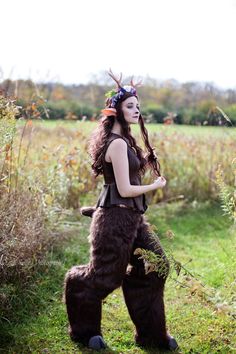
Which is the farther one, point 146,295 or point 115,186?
point 146,295

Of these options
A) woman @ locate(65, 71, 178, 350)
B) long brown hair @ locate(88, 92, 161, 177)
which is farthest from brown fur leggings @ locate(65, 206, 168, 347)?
long brown hair @ locate(88, 92, 161, 177)

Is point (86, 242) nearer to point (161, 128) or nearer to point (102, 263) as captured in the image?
point (102, 263)

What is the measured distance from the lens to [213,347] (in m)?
4.24

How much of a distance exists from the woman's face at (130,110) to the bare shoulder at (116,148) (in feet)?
0.63

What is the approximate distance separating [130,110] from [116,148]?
32cm

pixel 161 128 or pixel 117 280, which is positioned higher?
pixel 161 128

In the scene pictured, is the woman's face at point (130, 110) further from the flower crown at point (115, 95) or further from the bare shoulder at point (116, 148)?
the bare shoulder at point (116, 148)

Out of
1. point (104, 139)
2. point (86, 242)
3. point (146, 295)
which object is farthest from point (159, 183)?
point (86, 242)

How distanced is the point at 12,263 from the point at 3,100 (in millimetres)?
1276

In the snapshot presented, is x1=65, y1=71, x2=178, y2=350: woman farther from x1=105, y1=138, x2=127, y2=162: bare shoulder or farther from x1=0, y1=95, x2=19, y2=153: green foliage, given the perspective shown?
x1=0, y1=95, x2=19, y2=153: green foliage

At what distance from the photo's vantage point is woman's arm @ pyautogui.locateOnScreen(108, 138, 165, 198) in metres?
3.83

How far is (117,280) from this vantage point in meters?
3.95

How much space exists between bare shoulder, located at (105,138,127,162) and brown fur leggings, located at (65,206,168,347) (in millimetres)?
370

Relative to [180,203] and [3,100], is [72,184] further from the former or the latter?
[3,100]
